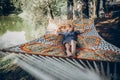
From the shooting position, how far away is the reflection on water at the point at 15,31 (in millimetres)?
13328

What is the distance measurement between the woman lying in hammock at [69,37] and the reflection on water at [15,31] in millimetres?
5177

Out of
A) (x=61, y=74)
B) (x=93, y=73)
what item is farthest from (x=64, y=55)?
(x=93, y=73)

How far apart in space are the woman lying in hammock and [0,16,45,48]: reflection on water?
5177 millimetres

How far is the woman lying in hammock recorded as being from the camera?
614 cm

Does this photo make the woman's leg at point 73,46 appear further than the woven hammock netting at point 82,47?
Yes

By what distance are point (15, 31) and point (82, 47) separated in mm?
11063

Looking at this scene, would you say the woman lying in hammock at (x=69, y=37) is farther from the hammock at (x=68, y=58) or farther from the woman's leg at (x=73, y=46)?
the hammock at (x=68, y=58)

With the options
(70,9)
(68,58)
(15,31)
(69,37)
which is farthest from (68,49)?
(15,31)

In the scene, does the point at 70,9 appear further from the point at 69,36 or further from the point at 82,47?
the point at 82,47

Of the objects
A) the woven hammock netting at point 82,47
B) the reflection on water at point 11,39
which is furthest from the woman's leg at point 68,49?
the reflection on water at point 11,39

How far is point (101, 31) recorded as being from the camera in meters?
10.2

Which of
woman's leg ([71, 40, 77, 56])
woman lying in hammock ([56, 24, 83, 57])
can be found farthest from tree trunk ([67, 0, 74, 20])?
woman's leg ([71, 40, 77, 56])

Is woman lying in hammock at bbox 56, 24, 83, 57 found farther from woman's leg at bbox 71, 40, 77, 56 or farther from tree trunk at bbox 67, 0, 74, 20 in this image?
tree trunk at bbox 67, 0, 74, 20

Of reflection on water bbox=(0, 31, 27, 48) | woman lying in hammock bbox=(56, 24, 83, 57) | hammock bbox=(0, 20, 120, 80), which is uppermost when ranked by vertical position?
woman lying in hammock bbox=(56, 24, 83, 57)
